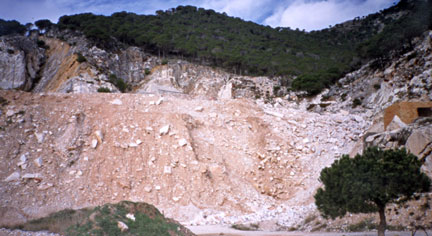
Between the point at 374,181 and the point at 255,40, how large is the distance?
65081 mm

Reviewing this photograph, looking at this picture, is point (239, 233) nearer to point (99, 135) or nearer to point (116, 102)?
point (99, 135)

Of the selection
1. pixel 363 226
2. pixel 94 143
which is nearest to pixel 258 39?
pixel 94 143

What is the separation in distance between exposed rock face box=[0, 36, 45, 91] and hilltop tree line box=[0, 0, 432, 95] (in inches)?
82.3

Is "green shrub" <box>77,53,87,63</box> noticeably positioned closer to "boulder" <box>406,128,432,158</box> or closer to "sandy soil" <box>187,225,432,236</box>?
"sandy soil" <box>187,225,432,236</box>

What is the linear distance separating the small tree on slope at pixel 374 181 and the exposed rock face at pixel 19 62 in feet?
124

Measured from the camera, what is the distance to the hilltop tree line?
39.2 meters

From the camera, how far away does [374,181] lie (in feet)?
29.7

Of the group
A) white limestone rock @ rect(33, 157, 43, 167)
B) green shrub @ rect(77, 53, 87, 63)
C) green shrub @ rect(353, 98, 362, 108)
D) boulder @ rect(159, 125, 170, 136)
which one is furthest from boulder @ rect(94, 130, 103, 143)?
green shrub @ rect(353, 98, 362, 108)

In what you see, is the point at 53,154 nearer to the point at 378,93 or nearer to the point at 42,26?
the point at 378,93

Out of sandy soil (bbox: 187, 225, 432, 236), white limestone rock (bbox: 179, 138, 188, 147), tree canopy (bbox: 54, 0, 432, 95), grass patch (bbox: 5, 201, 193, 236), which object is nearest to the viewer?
grass patch (bbox: 5, 201, 193, 236)

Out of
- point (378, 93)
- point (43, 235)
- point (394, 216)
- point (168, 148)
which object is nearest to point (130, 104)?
point (168, 148)

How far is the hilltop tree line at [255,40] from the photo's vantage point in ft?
129

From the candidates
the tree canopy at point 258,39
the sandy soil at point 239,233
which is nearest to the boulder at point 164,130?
the sandy soil at point 239,233

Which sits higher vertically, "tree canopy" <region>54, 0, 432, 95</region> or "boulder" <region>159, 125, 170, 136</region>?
"tree canopy" <region>54, 0, 432, 95</region>
